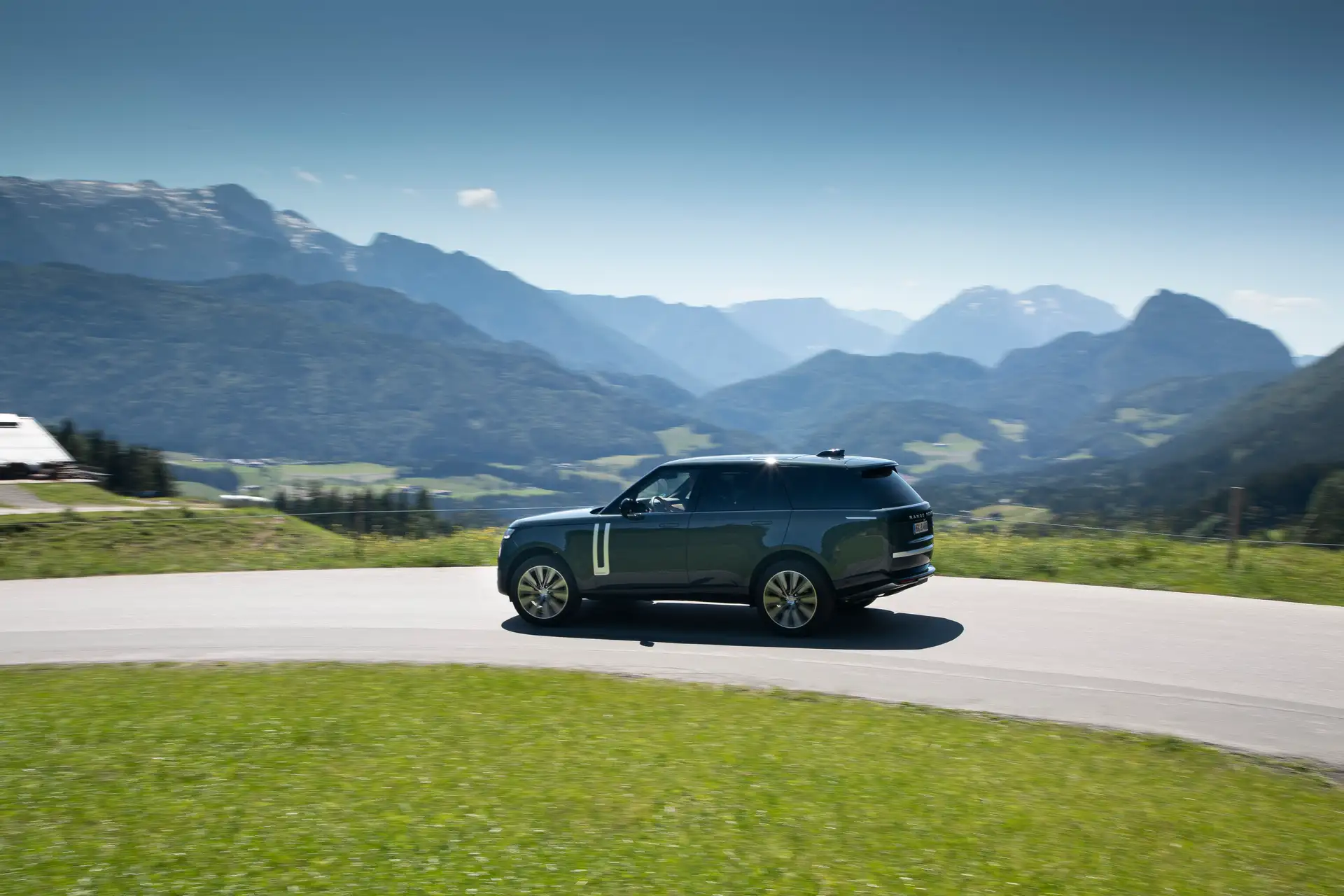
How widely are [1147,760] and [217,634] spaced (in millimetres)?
9133

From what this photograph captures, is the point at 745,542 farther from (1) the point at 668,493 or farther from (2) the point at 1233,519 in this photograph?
(2) the point at 1233,519

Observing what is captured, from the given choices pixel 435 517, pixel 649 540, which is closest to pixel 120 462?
pixel 435 517

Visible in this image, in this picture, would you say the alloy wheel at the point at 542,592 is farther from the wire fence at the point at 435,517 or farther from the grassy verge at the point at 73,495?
the grassy verge at the point at 73,495

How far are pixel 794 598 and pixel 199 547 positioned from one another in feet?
44.0

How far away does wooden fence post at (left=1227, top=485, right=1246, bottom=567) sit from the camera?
52.5ft

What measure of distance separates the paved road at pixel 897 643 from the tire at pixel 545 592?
0.76ft

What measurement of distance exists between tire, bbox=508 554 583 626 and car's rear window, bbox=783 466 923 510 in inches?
106

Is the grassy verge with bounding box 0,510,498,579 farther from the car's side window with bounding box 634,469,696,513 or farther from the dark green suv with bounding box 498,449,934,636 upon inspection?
the car's side window with bounding box 634,469,696,513

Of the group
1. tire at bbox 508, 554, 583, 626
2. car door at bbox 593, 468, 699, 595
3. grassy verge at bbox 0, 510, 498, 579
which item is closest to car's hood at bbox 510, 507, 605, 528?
car door at bbox 593, 468, 699, 595

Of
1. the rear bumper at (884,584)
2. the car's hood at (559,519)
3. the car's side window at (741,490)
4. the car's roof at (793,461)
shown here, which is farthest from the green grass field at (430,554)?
the car's hood at (559,519)

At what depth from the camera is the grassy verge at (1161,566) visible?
48.7 feet

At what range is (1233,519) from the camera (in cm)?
1633

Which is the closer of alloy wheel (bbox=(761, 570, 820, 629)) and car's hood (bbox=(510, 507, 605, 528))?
alloy wheel (bbox=(761, 570, 820, 629))

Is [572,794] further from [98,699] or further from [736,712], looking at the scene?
[98,699]
